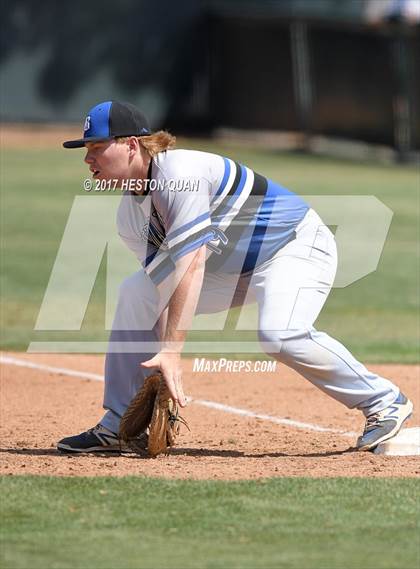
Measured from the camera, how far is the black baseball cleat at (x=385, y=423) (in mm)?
6598

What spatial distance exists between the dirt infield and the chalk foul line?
0.05 metres

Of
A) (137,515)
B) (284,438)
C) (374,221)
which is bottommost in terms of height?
(374,221)

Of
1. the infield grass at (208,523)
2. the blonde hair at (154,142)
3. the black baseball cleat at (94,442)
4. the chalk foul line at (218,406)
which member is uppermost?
the blonde hair at (154,142)

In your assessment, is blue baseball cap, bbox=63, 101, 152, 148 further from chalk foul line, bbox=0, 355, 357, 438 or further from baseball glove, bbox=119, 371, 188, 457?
chalk foul line, bbox=0, 355, 357, 438

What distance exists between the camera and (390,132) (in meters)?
24.3

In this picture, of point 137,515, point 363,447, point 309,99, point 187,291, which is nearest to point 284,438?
point 363,447

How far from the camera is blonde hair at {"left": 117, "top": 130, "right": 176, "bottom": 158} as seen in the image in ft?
20.2

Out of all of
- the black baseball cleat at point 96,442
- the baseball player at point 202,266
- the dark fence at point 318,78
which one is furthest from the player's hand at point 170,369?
the dark fence at point 318,78

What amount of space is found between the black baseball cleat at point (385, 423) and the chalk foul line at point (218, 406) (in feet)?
2.59

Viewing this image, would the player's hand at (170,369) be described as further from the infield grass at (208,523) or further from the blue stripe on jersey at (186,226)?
the blue stripe on jersey at (186,226)

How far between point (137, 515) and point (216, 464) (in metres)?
1.19

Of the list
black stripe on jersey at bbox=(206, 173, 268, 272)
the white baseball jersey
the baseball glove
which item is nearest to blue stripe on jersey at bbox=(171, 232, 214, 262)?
the white baseball jersey

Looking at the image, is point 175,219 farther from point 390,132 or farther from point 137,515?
point 390,132

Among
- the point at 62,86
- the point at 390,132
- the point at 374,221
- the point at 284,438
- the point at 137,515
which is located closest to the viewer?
the point at 137,515
